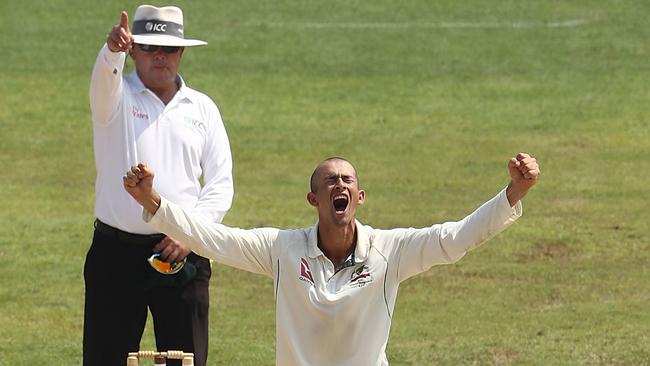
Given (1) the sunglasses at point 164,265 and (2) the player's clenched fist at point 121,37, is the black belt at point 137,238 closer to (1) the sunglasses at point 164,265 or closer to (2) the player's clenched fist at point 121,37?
(1) the sunglasses at point 164,265

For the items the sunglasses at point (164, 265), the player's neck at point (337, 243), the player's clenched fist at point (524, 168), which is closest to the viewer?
the player's clenched fist at point (524, 168)

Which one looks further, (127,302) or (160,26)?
(160,26)

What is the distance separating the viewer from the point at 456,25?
23812 mm

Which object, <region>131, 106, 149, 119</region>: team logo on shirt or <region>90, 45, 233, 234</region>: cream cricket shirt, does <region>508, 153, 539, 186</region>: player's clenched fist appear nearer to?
<region>90, 45, 233, 234</region>: cream cricket shirt

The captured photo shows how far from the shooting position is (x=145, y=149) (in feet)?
26.5

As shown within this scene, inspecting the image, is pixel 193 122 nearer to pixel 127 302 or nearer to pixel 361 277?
pixel 127 302

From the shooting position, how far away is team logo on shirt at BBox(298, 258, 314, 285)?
7090mm

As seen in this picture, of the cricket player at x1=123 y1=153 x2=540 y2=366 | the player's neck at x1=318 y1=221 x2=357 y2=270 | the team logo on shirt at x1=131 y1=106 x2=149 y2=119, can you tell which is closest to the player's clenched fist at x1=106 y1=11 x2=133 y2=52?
the team logo on shirt at x1=131 y1=106 x2=149 y2=119

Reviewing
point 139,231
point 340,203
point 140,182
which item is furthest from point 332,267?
point 139,231

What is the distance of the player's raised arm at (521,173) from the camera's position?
22.2 ft

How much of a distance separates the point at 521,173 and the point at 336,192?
78cm

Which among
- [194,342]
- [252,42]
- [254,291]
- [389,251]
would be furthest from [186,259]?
[252,42]

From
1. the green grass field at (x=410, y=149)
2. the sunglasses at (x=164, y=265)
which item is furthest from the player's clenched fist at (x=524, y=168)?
the green grass field at (x=410, y=149)

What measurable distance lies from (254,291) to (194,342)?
4814 millimetres
